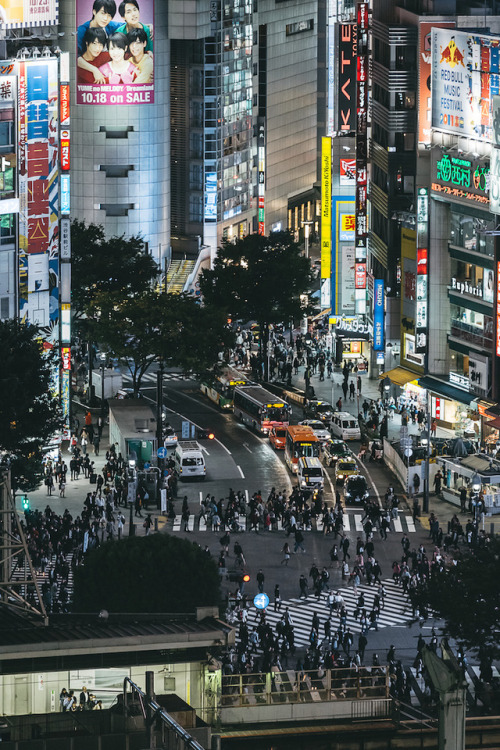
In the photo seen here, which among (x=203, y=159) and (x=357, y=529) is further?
(x=203, y=159)

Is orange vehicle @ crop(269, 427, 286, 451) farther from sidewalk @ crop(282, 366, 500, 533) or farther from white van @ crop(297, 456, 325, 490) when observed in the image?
white van @ crop(297, 456, 325, 490)

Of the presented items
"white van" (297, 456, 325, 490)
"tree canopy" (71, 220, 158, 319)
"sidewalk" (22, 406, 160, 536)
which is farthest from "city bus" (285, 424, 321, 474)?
"tree canopy" (71, 220, 158, 319)

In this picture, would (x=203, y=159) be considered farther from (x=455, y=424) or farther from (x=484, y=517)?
(x=484, y=517)

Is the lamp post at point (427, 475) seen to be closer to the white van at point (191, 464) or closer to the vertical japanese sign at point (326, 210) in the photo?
the white van at point (191, 464)

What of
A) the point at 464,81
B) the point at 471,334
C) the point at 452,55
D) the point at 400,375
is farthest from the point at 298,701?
the point at 400,375

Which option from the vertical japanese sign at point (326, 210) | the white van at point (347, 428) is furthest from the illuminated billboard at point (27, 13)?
the white van at point (347, 428)

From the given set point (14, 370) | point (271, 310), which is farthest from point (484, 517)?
point (271, 310)
